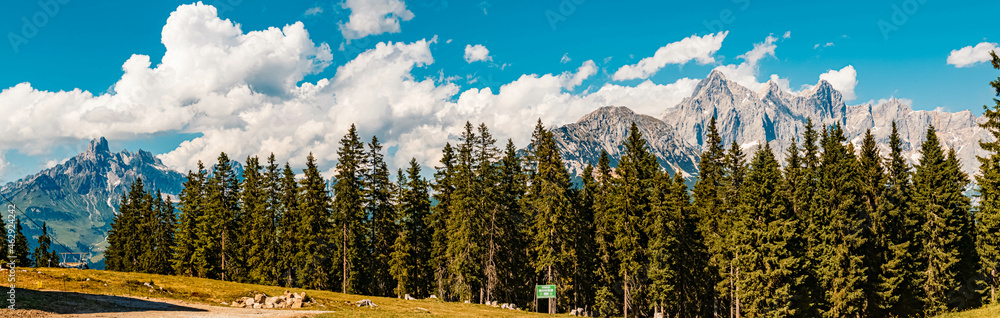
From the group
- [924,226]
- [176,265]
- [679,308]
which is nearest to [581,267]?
[679,308]

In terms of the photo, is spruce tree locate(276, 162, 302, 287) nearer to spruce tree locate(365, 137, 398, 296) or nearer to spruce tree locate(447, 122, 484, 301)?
spruce tree locate(365, 137, 398, 296)

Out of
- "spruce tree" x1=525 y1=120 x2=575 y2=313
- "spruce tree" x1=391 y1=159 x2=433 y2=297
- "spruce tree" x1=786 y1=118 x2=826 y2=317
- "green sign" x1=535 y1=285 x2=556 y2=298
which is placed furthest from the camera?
"spruce tree" x1=391 y1=159 x2=433 y2=297

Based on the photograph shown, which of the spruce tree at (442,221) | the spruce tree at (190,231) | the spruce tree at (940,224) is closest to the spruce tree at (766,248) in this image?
the spruce tree at (940,224)

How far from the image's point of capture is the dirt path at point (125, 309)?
25880 millimetres

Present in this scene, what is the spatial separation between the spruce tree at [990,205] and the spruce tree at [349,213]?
46.5 metres

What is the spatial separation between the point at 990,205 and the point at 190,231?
252ft

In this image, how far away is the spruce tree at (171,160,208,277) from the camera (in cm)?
6284

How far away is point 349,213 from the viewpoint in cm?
5322

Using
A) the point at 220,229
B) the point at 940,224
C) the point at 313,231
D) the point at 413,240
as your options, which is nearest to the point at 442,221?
the point at 413,240

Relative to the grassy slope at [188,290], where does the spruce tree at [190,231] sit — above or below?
above

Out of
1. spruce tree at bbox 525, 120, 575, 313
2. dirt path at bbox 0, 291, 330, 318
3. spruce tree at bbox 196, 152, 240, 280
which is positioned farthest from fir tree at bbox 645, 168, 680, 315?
spruce tree at bbox 196, 152, 240, 280

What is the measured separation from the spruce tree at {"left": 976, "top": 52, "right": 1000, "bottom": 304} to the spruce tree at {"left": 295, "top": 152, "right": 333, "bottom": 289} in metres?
50.4

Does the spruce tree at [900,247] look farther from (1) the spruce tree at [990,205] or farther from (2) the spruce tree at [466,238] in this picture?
(2) the spruce tree at [466,238]

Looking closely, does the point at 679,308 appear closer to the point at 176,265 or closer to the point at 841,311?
the point at 841,311
